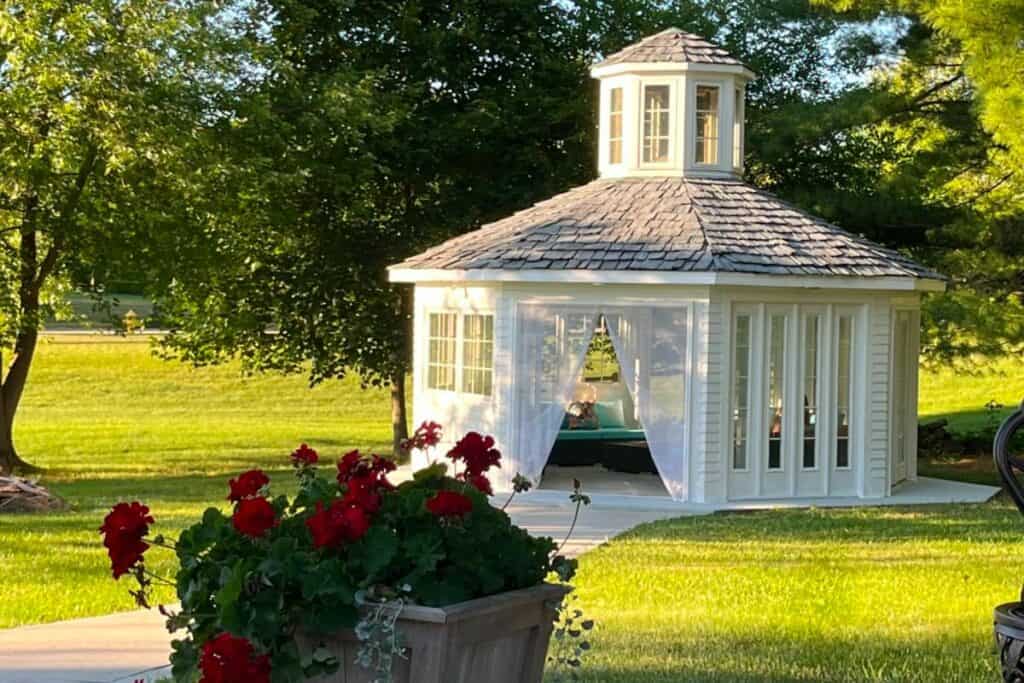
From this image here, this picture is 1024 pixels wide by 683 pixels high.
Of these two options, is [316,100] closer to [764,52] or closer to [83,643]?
[764,52]

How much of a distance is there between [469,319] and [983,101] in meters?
6.20

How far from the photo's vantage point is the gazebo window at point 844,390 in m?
17.2

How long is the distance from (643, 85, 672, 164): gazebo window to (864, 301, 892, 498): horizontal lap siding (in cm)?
342

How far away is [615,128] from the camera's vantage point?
1941 cm

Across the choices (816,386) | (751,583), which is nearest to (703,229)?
(816,386)

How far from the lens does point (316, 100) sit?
22.8 m

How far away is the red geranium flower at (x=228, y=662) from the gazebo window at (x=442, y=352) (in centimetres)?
1356

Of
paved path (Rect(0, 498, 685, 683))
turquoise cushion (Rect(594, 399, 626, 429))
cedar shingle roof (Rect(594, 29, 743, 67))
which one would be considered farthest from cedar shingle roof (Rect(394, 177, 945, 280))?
paved path (Rect(0, 498, 685, 683))

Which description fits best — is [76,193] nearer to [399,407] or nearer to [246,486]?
[399,407]

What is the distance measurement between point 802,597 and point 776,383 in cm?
675

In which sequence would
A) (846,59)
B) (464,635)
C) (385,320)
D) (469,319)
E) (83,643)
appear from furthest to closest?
(385,320) → (846,59) → (469,319) → (83,643) → (464,635)

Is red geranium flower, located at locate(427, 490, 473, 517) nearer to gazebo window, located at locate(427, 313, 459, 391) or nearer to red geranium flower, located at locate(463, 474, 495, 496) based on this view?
red geranium flower, located at locate(463, 474, 495, 496)

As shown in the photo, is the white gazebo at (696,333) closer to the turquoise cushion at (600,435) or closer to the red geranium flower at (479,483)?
the turquoise cushion at (600,435)

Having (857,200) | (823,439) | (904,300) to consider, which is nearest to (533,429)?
(823,439)
